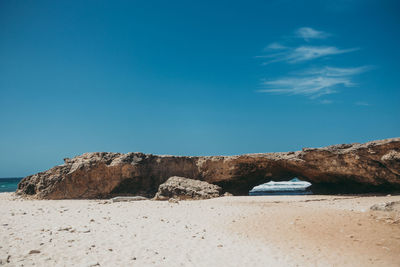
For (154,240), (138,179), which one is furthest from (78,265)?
(138,179)

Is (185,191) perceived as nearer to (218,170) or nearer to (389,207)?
(218,170)

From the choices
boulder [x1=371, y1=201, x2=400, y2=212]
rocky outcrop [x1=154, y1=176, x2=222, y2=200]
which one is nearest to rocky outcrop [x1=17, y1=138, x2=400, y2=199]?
rocky outcrop [x1=154, y1=176, x2=222, y2=200]

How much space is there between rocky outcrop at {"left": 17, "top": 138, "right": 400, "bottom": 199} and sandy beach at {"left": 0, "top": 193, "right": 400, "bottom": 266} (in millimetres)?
7193

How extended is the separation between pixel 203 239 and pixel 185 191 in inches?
331

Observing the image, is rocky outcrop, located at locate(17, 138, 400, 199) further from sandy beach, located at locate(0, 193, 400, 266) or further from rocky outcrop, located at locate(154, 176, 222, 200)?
sandy beach, located at locate(0, 193, 400, 266)

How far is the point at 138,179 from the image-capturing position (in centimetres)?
1770

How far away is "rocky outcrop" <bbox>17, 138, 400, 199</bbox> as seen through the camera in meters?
15.4

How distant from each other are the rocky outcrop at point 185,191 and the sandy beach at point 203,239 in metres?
5.34

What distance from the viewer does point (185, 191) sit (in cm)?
1507

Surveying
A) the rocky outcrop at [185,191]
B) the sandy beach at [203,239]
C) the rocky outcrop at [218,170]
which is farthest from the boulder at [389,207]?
the rocky outcrop at [185,191]

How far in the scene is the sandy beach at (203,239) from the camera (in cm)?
530

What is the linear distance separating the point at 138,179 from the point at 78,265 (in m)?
13.1

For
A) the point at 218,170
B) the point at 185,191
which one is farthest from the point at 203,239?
the point at 218,170

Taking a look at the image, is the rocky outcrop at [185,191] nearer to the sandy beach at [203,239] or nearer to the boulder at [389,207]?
the sandy beach at [203,239]
